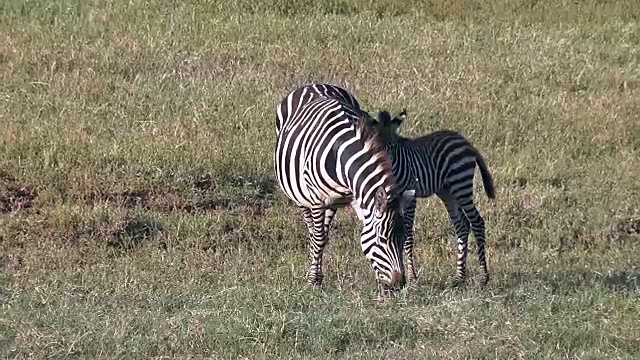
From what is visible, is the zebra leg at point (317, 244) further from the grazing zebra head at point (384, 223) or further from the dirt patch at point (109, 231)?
the dirt patch at point (109, 231)

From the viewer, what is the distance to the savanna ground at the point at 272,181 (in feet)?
22.1

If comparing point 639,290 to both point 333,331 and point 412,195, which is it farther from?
point 333,331

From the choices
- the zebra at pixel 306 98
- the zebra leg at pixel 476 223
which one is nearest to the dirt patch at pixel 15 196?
the zebra at pixel 306 98

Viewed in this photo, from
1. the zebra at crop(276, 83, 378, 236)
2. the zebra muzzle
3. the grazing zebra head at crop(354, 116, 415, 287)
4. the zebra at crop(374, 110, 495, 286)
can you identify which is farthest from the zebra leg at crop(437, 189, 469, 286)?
the zebra muzzle

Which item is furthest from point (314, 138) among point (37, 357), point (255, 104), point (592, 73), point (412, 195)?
point (592, 73)

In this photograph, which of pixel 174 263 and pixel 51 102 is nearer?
pixel 174 263

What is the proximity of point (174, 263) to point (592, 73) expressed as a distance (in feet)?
28.6

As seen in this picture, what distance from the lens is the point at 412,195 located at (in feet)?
25.4

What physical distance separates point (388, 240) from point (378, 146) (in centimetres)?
88

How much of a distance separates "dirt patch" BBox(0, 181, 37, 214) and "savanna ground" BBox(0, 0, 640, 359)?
0.10 ft

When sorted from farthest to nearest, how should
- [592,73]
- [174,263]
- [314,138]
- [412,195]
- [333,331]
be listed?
[592,73], [174,263], [314,138], [412,195], [333,331]

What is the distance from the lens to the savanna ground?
6727 mm

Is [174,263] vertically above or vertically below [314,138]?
below

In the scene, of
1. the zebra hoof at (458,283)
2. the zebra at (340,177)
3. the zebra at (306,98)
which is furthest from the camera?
the zebra at (306,98)
